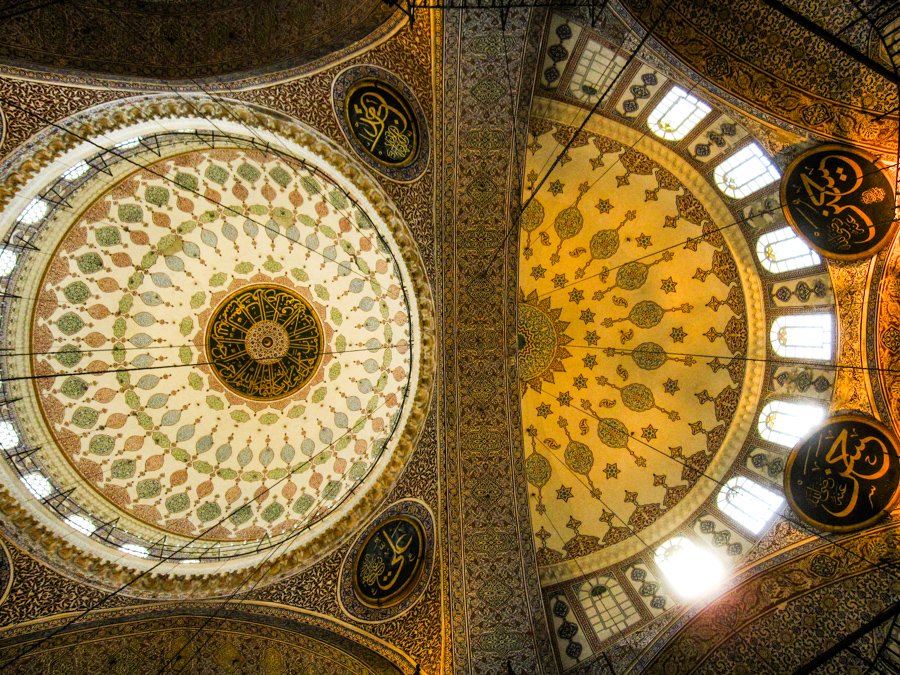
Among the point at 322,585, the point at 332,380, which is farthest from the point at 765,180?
the point at 322,585

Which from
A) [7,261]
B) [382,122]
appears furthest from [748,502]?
[7,261]

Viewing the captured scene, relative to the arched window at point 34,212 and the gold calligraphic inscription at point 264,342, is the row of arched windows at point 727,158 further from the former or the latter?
the arched window at point 34,212

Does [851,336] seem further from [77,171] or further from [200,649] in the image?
[77,171]

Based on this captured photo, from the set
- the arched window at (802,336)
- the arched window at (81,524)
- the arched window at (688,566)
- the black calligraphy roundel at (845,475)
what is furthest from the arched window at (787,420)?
the arched window at (81,524)

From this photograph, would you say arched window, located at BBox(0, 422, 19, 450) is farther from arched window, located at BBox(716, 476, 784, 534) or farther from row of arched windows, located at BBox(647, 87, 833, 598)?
arched window, located at BBox(716, 476, 784, 534)

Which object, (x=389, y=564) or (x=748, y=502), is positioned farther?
(x=748, y=502)

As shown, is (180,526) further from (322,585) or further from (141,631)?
(322,585)

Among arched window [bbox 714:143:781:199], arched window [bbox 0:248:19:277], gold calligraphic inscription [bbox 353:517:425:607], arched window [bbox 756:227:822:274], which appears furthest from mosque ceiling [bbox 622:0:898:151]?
arched window [bbox 0:248:19:277]
